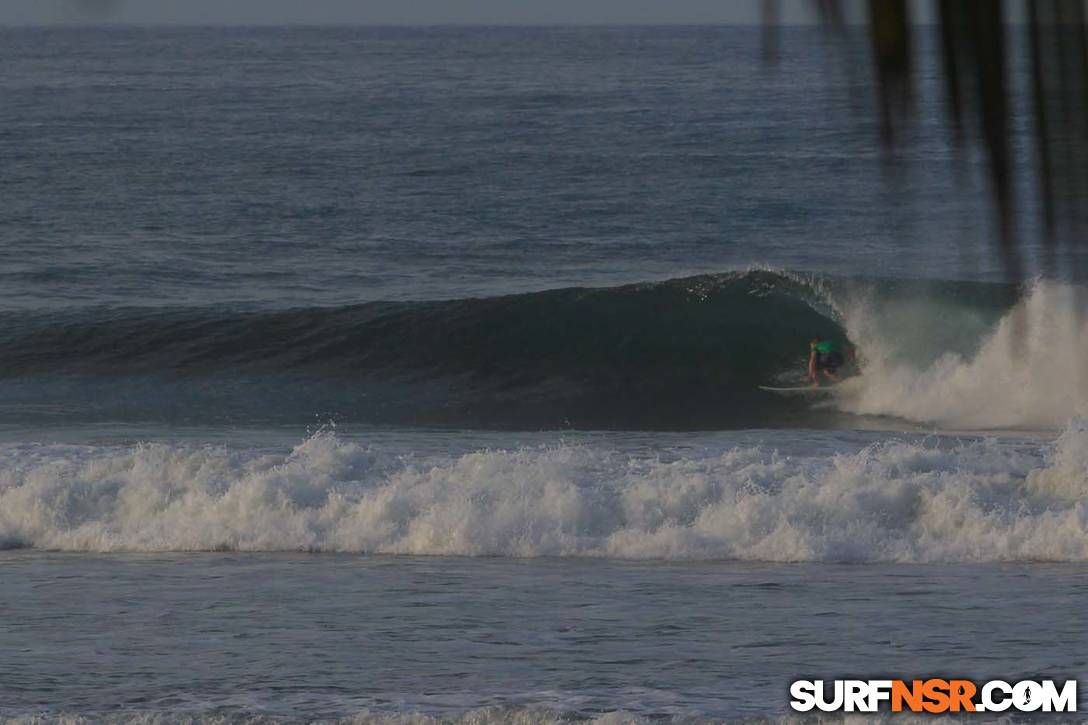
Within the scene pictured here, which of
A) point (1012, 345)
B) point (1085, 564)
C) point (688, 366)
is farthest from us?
point (688, 366)

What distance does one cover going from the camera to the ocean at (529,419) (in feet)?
23.2

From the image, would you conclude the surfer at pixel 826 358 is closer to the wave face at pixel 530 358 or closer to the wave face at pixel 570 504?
the wave face at pixel 530 358

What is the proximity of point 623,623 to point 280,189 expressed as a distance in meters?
28.7

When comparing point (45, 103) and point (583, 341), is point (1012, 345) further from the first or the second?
point (45, 103)

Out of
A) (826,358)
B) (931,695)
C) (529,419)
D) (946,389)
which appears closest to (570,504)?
(931,695)

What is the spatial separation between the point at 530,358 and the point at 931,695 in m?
14.9

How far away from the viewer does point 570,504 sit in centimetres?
1209

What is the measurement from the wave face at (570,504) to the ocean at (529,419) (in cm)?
4

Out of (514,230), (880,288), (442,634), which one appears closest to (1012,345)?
(442,634)

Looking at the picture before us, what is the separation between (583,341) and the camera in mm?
22234

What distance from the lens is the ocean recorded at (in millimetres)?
7074

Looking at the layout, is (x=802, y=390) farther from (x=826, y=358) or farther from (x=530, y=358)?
(x=530, y=358)

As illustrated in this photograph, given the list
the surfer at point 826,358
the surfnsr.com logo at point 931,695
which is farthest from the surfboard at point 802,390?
the surfnsr.com logo at point 931,695

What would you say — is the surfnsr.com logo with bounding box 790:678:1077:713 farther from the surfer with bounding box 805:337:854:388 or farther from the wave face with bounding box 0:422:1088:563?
the surfer with bounding box 805:337:854:388
